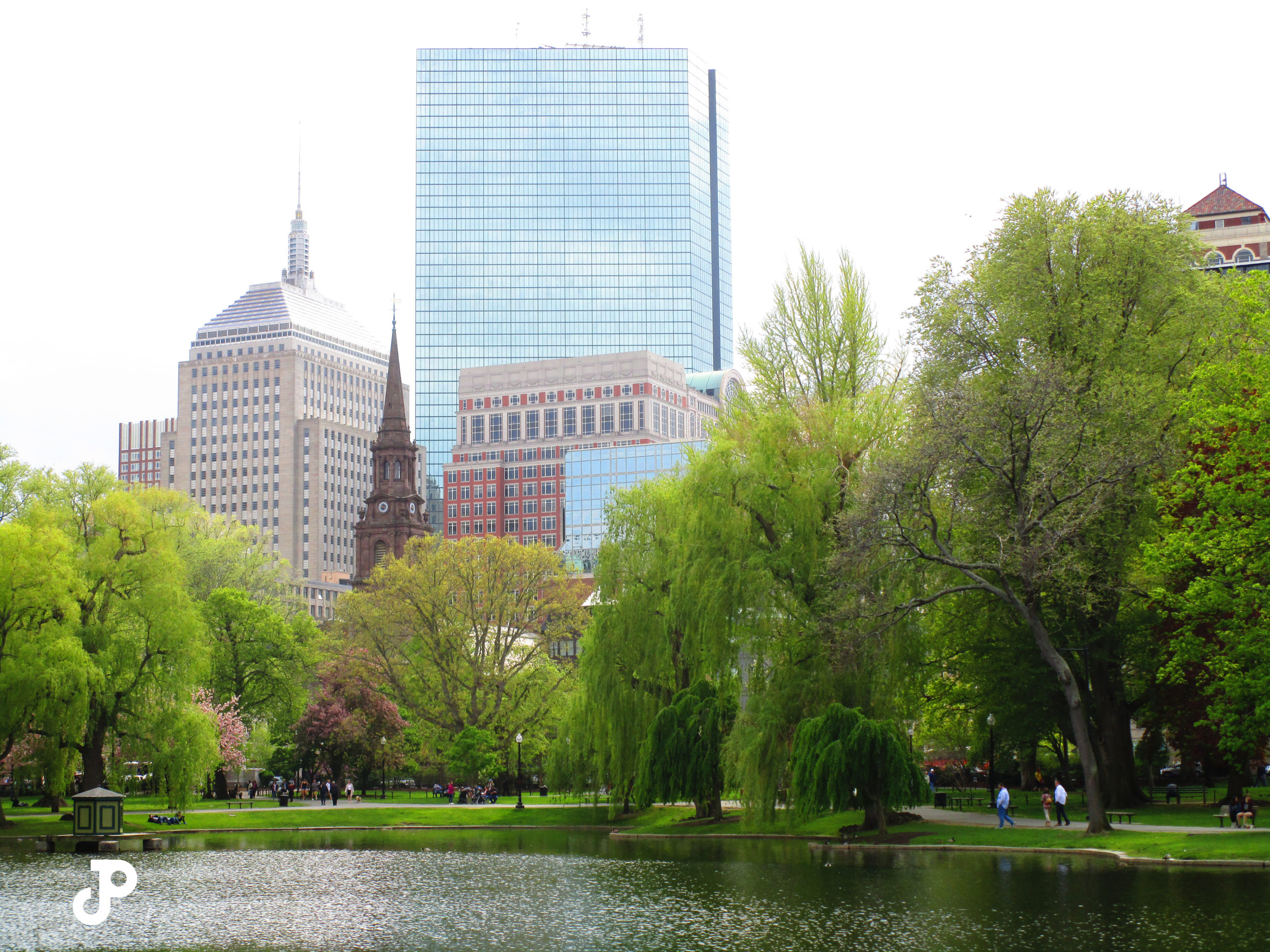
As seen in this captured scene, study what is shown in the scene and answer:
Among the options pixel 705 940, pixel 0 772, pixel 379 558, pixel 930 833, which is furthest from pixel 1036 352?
pixel 379 558

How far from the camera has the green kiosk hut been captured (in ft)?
148

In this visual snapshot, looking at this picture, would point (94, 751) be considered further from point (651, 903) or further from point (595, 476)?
point (595, 476)

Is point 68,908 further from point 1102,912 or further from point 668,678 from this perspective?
point 668,678

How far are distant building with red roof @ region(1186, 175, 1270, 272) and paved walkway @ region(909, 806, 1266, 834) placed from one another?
243 feet

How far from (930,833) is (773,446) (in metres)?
12.9

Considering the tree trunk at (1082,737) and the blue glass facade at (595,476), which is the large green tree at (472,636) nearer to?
the tree trunk at (1082,737)

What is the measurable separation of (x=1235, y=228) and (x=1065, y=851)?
92.2 m

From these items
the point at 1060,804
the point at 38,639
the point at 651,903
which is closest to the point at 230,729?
the point at 38,639

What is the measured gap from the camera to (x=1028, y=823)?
43406mm

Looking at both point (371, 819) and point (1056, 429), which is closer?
point (1056, 429)

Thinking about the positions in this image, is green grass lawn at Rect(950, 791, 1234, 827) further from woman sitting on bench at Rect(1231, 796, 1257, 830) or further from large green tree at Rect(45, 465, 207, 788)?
large green tree at Rect(45, 465, 207, 788)

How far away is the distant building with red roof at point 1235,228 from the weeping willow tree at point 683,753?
81.6 metres

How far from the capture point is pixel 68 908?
28328 mm

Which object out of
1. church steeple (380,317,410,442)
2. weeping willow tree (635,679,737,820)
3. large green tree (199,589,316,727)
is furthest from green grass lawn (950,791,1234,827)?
church steeple (380,317,410,442)
